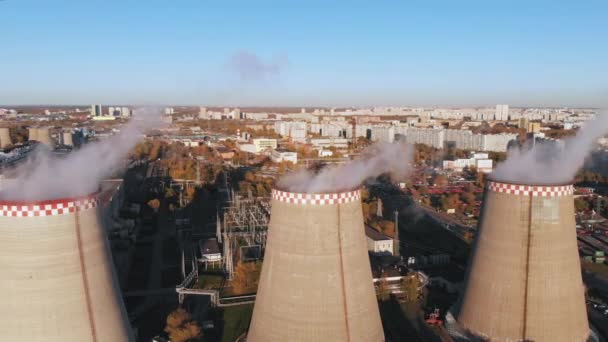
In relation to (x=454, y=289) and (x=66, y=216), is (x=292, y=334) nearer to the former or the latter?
(x=66, y=216)

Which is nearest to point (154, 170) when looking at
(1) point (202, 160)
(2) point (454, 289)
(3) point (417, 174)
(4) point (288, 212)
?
(1) point (202, 160)

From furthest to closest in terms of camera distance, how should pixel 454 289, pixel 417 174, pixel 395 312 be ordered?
pixel 417 174, pixel 454 289, pixel 395 312

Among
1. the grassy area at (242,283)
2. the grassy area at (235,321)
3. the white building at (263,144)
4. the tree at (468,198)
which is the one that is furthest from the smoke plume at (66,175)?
the white building at (263,144)

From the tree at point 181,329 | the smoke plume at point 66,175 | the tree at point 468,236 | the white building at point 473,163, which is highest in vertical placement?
the smoke plume at point 66,175

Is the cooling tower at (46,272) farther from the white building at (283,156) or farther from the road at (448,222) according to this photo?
the white building at (283,156)

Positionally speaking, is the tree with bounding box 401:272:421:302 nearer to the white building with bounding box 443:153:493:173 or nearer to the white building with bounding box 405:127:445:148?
the white building with bounding box 443:153:493:173

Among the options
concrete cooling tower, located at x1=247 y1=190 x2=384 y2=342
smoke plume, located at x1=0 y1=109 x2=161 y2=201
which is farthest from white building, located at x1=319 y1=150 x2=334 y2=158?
concrete cooling tower, located at x1=247 y1=190 x2=384 y2=342
